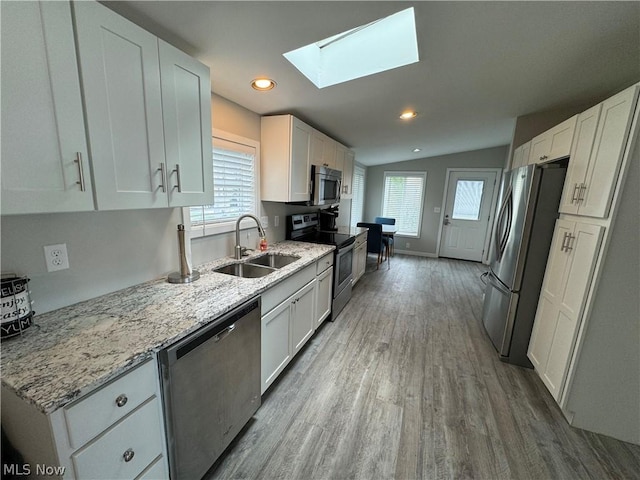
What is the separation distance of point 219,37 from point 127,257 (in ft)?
4.26

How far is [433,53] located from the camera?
1626mm

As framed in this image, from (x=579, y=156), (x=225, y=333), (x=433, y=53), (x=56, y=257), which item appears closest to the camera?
(x=56, y=257)

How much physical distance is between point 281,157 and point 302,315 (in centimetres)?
148

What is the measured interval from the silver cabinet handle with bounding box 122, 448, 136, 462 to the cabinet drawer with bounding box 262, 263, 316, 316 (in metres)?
0.82

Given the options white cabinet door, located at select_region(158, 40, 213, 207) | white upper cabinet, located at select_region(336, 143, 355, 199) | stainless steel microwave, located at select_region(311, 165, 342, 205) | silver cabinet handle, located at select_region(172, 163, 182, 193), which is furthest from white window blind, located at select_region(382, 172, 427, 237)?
silver cabinet handle, located at select_region(172, 163, 182, 193)

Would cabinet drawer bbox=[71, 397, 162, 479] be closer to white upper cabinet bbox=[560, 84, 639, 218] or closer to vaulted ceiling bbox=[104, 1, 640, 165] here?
vaulted ceiling bbox=[104, 1, 640, 165]

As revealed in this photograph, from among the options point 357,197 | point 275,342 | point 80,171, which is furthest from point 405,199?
point 80,171

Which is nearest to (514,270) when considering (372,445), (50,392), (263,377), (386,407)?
(386,407)

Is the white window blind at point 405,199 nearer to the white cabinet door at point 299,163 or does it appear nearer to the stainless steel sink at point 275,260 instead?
the white cabinet door at point 299,163

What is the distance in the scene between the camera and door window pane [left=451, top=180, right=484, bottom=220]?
5582mm

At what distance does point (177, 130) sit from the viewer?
4.21ft

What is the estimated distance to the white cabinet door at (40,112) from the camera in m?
0.75

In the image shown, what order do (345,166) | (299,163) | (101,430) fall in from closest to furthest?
(101,430), (299,163), (345,166)

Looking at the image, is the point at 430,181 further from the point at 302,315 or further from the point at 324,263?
the point at 302,315
